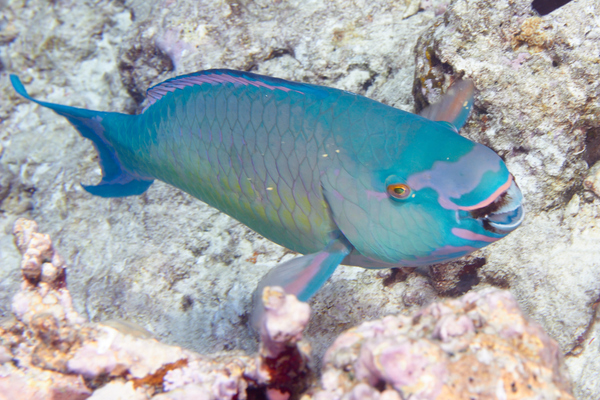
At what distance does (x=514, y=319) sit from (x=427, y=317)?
24 centimetres

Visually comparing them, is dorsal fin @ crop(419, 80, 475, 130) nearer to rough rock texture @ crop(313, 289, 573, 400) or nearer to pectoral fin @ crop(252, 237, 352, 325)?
pectoral fin @ crop(252, 237, 352, 325)

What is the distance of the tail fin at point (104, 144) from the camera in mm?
2264

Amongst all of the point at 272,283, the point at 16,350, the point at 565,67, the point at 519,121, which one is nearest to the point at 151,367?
the point at 272,283

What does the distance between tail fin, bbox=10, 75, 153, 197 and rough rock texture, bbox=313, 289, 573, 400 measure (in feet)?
6.28

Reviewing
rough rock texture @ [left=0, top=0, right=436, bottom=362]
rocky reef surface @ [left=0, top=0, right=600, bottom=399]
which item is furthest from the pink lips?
rough rock texture @ [left=0, top=0, right=436, bottom=362]

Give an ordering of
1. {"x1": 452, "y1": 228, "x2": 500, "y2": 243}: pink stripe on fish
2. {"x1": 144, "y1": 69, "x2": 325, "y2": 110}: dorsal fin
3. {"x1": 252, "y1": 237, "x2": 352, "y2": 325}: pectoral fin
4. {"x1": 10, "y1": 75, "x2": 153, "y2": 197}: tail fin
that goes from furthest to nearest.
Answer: {"x1": 10, "y1": 75, "x2": 153, "y2": 197}: tail fin → {"x1": 144, "y1": 69, "x2": 325, "y2": 110}: dorsal fin → {"x1": 252, "y1": 237, "x2": 352, "y2": 325}: pectoral fin → {"x1": 452, "y1": 228, "x2": 500, "y2": 243}: pink stripe on fish

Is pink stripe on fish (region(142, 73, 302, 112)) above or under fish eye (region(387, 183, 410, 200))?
above

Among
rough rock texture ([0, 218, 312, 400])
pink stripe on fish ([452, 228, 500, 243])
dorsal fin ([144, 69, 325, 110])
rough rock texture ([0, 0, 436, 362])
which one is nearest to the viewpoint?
rough rock texture ([0, 218, 312, 400])

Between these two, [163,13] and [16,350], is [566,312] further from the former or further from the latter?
[163,13]

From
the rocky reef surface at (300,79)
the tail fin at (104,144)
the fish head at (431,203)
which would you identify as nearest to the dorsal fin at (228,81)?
the tail fin at (104,144)

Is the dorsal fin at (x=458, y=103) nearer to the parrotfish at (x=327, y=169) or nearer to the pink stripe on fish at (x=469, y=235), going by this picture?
the parrotfish at (x=327, y=169)

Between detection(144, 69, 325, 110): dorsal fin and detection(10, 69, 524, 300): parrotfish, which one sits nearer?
detection(10, 69, 524, 300): parrotfish

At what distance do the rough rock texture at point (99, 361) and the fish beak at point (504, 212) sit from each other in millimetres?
789

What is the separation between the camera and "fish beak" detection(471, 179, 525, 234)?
4.23ft
